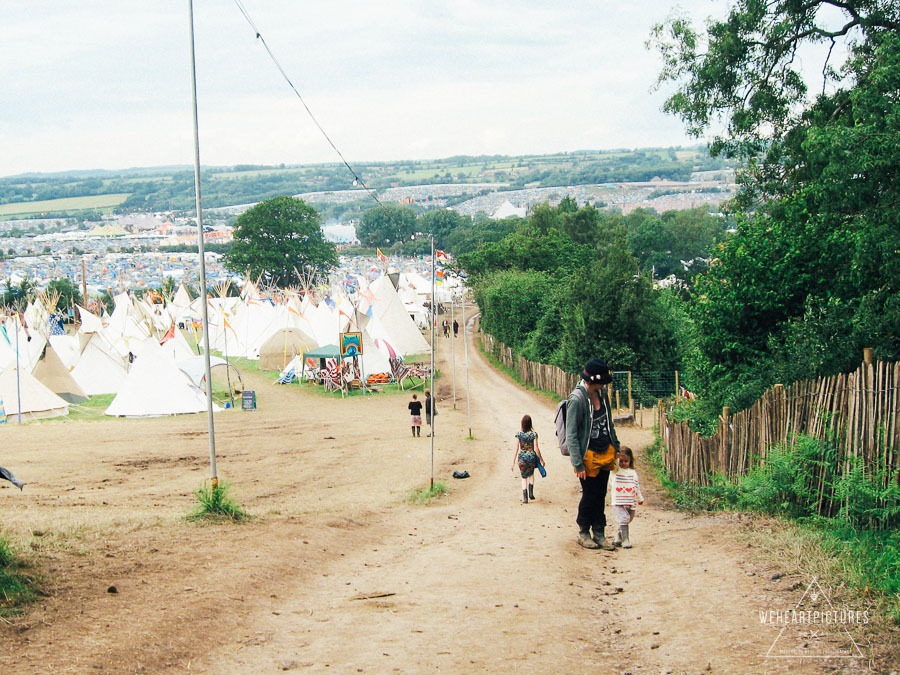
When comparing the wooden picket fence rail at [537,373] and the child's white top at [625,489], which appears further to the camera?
the wooden picket fence rail at [537,373]

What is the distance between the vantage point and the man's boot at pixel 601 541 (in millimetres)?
8016

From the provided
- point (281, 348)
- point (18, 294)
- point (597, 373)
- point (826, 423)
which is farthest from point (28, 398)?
point (18, 294)

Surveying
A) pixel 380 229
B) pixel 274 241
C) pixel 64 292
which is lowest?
pixel 64 292

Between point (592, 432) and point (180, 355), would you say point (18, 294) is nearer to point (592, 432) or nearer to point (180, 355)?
point (180, 355)

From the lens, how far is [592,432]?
7.81m

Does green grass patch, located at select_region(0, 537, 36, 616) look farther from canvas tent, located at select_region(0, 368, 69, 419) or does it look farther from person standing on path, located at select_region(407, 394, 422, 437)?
canvas tent, located at select_region(0, 368, 69, 419)

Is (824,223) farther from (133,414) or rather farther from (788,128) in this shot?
(133,414)

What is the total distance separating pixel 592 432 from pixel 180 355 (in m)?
30.5

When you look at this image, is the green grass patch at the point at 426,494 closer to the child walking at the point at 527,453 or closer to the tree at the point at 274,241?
the child walking at the point at 527,453

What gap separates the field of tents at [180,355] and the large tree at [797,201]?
55.0ft

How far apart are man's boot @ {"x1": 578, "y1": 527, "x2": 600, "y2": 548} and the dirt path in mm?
156

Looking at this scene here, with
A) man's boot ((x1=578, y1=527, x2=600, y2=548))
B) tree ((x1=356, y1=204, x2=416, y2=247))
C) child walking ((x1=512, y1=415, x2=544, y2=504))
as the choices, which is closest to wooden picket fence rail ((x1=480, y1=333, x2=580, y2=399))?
A: child walking ((x1=512, y1=415, x2=544, y2=504))

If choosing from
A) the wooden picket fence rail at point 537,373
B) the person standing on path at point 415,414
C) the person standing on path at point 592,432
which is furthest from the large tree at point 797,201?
the wooden picket fence rail at point 537,373

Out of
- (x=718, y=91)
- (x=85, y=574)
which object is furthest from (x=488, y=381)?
(x=85, y=574)
